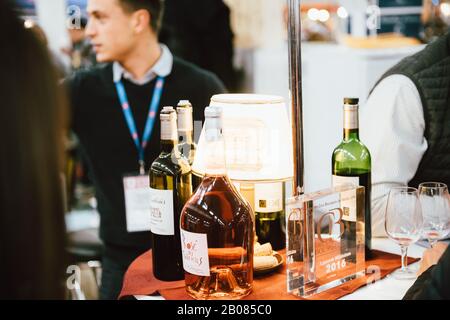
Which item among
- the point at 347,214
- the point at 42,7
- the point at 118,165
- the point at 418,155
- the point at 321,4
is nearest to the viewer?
the point at 347,214

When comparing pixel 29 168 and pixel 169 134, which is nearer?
pixel 29 168

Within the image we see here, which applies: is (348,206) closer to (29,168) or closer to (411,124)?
(411,124)

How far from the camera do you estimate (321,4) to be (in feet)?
15.9

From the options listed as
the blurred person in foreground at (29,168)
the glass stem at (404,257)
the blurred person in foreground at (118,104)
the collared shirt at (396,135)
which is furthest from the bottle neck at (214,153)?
the blurred person in foreground at (118,104)

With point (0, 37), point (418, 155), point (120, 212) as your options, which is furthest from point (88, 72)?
point (0, 37)

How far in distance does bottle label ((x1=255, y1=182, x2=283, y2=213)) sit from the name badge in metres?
1.00

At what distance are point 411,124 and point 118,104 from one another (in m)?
1.20

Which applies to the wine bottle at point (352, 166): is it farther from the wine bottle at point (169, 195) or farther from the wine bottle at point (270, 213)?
the wine bottle at point (169, 195)

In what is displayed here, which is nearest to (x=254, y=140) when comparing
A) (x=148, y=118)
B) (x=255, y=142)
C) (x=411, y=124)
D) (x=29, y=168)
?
(x=255, y=142)

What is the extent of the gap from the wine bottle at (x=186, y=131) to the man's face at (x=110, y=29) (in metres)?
1.23

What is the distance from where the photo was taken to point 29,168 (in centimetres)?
62

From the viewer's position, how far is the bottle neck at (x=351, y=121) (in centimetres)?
146
